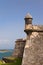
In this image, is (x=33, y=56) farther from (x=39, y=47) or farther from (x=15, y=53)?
(x=15, y=53)

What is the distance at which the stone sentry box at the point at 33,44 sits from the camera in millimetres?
22877

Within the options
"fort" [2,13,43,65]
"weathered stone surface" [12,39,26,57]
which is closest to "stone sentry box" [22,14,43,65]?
"fort" [2,13,43,65]

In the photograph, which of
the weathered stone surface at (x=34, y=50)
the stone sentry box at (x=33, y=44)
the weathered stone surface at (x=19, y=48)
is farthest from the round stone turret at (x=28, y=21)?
the weathered stone surface at (x=19, y=48)

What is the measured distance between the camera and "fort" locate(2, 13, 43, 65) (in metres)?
22.9

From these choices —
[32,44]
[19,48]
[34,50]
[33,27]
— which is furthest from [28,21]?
[19,48]

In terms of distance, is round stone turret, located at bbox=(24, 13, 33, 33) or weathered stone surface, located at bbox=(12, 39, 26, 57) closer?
round stone turret, located at bbox=(24, 13, 33, 33)

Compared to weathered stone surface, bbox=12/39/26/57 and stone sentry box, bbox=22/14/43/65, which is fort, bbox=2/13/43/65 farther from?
weathered stone surface, bbox=12/39/26/57

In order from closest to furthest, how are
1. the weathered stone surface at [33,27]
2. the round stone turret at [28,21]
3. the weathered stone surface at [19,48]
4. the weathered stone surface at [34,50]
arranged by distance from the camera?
the weathered stone surface at [34,50]
the weathered stone surface at [33,27]
the round stone turret at [28,21]
the weathered stone surface at [19,48]

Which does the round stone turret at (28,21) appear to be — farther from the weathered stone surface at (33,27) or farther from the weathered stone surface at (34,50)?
the weathered stone surface at (34,50)

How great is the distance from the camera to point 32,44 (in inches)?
957

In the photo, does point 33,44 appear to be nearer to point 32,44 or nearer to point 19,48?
point 32,44

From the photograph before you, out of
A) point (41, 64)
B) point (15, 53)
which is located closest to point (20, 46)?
point (15, 53)

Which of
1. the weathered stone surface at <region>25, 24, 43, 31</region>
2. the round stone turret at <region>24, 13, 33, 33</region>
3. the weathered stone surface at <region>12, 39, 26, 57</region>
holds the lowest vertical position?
the weathered stone surface at <region>12, 39, 26, 57</region>

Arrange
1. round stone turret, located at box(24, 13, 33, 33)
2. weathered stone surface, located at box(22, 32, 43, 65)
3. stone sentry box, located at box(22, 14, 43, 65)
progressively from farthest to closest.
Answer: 1. round stone turret, located at box(24, 13, 33, 33)
2. stone sentry box, located at box(22, 14, 43, 65)
3. weathered stone surface, located at box(22, 32, 43, 65)
